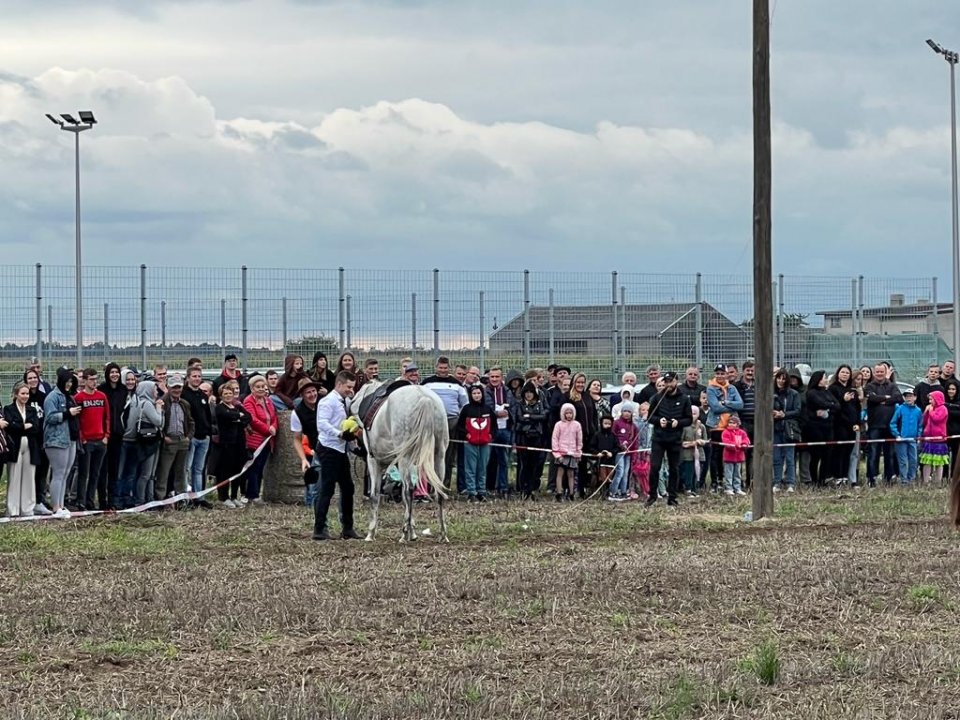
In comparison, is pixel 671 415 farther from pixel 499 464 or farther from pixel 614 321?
pixel 614 321

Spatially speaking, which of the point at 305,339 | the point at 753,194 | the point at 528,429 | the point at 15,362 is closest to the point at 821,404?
the point at 528,429

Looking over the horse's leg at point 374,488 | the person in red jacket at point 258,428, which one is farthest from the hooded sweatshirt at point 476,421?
the horse's leg at point 374,488

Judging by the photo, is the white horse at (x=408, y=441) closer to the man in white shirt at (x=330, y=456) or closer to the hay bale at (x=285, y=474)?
the man in white shirt at (x=330, y=456)

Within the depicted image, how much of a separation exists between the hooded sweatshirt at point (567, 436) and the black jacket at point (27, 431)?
7.44 m

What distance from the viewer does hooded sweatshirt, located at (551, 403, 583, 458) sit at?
76.1ft

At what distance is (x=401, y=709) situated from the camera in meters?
8.42

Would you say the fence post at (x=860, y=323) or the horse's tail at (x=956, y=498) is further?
the fence post at (x=860, y=323)

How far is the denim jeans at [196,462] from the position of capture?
2136 cm

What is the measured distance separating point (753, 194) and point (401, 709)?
40.9 ft

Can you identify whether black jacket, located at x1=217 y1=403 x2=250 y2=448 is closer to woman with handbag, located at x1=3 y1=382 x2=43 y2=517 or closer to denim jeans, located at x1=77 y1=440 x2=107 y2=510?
denim jeans, located at x1=77 y1=440 x2=107 y2=510

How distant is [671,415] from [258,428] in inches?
220

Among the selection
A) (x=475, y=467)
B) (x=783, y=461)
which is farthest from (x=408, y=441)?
(x=783, y=461)

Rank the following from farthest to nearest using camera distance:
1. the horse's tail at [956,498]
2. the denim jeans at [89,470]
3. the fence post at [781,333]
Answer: the fence post at [781,333]
the denim jeans at [89,470]
the horse's tail at [956,498]

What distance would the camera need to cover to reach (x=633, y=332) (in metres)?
31.0
